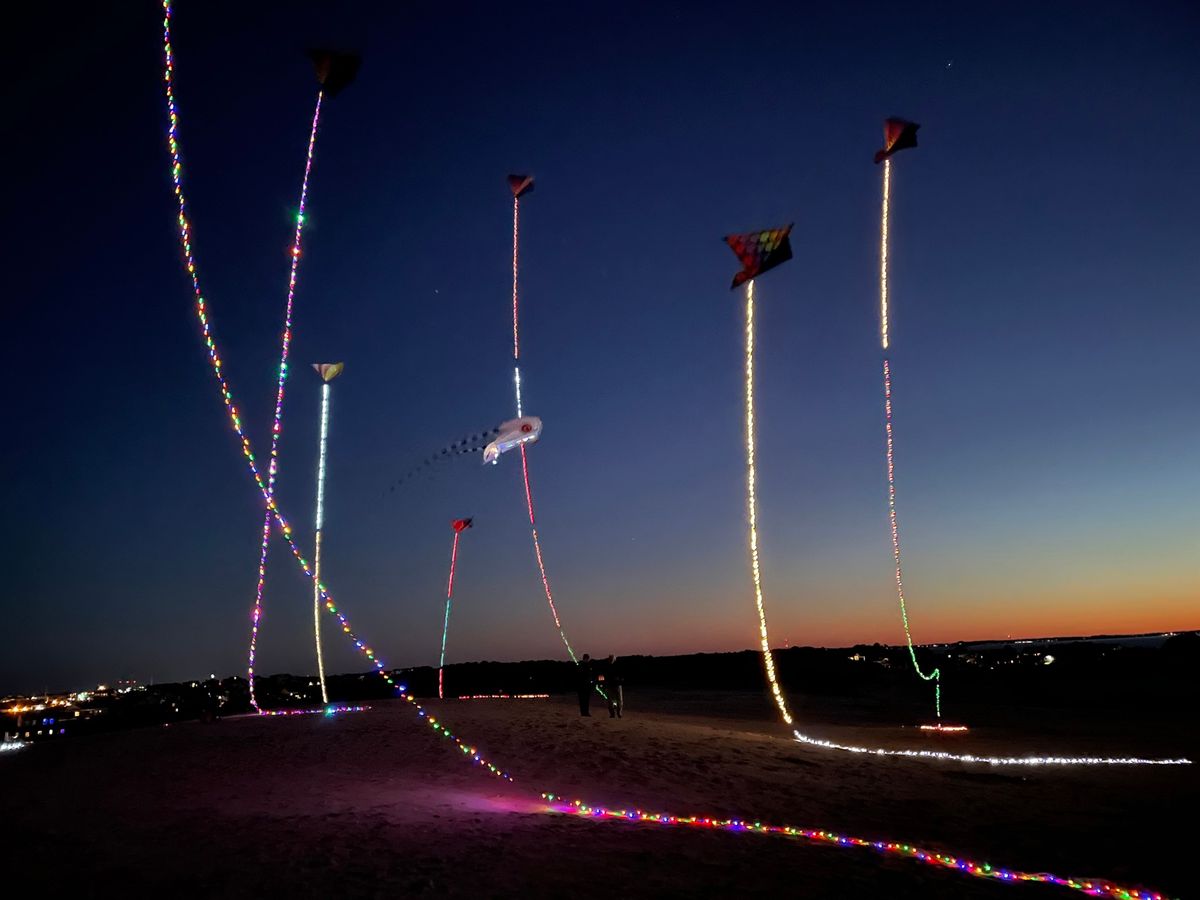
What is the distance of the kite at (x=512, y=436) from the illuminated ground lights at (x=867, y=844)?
28.1 feet

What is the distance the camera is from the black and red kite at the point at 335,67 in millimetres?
8703

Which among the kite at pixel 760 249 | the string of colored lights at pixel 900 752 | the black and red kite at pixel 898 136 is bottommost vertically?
the string of colored lights at pixel 900 752

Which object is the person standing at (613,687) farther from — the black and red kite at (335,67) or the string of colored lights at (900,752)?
the black and red kite at (335,67)

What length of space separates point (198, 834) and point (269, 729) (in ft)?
26.6

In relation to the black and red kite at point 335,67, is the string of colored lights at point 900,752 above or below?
below

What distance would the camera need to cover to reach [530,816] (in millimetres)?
7391

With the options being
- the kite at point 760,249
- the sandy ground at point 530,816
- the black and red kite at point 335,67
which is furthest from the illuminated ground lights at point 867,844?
the black and red kite at point 335,67

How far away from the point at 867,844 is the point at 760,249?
7.00m

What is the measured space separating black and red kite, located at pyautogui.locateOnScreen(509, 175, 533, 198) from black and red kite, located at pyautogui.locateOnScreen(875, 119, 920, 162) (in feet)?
17.1

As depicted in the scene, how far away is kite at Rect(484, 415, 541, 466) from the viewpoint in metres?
16.0

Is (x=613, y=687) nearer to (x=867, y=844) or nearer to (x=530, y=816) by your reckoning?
(x=530, y=816)

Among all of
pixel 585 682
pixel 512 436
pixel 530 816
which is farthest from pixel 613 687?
pixel 530 816

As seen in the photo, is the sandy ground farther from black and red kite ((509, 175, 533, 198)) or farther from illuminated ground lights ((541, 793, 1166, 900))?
black and red kite ((509, 175, 533, 198))

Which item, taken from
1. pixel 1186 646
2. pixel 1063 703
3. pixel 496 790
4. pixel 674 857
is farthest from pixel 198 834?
pixel 1186 646
